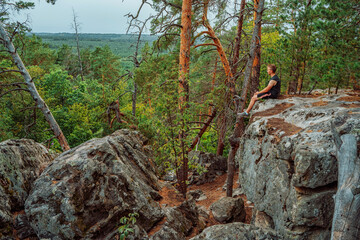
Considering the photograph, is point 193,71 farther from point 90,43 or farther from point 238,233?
point 90,43

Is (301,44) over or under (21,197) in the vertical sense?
over

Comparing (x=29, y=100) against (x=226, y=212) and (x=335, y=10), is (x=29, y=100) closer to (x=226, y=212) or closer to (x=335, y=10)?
(x=226, y=212)

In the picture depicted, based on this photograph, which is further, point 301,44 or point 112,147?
point 301,44

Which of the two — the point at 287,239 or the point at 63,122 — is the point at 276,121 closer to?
the point at 287,239

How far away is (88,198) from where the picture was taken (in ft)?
16.1

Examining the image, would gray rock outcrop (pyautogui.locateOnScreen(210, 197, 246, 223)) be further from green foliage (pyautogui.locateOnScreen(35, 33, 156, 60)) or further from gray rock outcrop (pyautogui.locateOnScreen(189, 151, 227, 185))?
green foliage (pyautogui.locateOnScreen(35, 33, 156, 60))

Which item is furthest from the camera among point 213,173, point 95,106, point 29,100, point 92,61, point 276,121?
point 92,61

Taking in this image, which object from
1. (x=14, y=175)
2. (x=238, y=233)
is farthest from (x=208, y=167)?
(x=14, y=175)

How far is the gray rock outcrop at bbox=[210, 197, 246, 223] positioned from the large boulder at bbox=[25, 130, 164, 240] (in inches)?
84.5

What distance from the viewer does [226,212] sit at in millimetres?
6816

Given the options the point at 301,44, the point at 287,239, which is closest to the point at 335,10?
the point at 301,44

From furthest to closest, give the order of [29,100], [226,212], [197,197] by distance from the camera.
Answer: [29,100], [197,197], [226,212]

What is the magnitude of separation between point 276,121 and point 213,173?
22.0ft

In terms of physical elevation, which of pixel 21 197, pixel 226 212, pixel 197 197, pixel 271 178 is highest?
pixel 271 178
